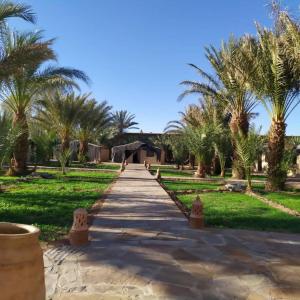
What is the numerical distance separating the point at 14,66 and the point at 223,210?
8.54m

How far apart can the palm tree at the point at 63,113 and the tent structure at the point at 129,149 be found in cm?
1706

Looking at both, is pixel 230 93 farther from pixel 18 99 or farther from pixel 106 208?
pixel 106 208

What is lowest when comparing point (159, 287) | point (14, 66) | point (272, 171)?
point (159, 287)

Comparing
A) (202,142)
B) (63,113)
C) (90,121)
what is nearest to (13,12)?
(202,142)

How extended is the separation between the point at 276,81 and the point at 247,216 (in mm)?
7540

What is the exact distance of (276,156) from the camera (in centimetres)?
1617

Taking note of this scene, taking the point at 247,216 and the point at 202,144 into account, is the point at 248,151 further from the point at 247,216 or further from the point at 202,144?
the point at 202,144

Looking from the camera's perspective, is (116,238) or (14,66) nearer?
(116,238)

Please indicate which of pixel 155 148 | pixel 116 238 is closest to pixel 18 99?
pixel 116 238

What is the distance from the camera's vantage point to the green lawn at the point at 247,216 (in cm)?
808

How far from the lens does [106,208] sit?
9680 millimetres

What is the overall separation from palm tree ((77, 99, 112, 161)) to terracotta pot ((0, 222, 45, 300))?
32718mm

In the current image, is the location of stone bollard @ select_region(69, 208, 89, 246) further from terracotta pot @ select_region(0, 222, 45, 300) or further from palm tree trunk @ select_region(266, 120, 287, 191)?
palm tree trunk @ select_region(266, 120, 287, 191)

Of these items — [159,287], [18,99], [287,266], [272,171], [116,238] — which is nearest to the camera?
[159,287]
